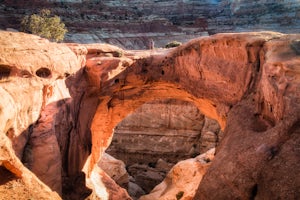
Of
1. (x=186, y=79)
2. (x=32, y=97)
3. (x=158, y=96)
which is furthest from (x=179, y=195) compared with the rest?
(x=32, y=97)

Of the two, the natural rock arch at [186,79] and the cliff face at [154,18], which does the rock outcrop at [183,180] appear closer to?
the natural rock arch at [186,79]

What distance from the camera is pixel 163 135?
28.3 metres

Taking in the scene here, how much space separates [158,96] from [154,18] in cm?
3909

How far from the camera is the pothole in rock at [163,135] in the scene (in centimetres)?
2744

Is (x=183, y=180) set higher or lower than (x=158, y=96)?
lower

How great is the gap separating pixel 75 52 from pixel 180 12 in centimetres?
4647

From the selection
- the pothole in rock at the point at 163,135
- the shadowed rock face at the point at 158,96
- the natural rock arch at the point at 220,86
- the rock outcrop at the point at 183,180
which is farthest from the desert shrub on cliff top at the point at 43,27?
the rock outcrop at the point at 183,180

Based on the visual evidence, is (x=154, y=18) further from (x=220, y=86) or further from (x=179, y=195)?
(x=220, y=86)

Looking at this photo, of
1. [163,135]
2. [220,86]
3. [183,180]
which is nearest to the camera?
[220,86]

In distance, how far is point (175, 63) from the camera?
15039 mm

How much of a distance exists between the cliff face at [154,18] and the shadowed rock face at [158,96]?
2977 centimetres

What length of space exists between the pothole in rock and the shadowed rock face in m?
10.5

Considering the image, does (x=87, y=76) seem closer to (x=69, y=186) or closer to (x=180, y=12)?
(x=69, y=186)

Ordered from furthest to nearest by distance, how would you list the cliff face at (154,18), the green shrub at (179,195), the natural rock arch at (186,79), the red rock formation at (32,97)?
1. the cliff face at (154,18)
2. the green shrub at (179,195)
3. the natural rock arch at (186,79)
4. the red rock formation at (32,97)
